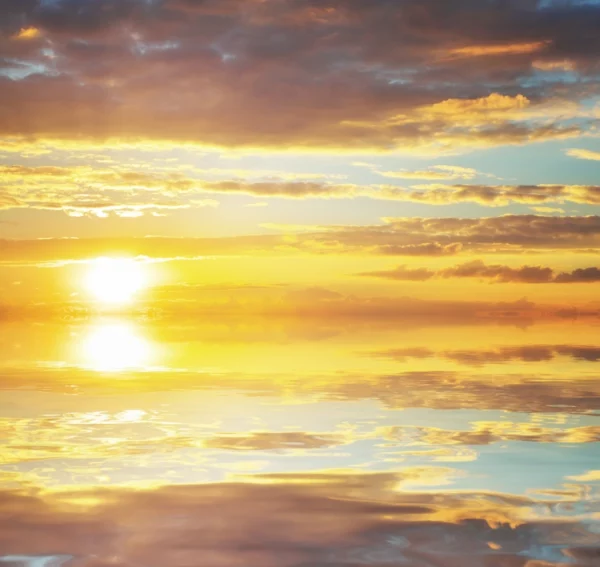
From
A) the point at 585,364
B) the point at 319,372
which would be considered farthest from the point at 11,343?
the point at 585,364

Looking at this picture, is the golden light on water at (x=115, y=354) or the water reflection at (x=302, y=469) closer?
the water reflection at (x=302, y=469)

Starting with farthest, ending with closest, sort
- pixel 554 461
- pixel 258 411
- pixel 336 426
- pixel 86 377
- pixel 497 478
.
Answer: pixel 86 377 < pixel 258 411 < pixel 336 426 < pixel 554 461 < pixel 497 478

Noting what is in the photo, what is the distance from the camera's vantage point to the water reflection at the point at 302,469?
23.9 ft

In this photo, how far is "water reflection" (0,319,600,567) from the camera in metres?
7.28

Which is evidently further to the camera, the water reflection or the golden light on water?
the golden light on water

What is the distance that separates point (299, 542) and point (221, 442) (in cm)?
423

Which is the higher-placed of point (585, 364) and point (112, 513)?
point (112, 513)

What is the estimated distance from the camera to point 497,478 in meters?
9.48

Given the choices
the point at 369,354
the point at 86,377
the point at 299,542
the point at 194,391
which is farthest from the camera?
the point at 369,354

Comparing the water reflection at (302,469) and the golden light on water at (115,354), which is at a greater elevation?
the water reflection at (302,469)

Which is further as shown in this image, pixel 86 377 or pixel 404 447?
pixel 86 377

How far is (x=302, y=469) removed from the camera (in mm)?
9930

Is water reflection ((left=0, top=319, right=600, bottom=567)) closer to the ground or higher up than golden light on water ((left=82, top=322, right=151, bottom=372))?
higher up

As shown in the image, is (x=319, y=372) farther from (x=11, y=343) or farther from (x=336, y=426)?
(x=11, y=343)
